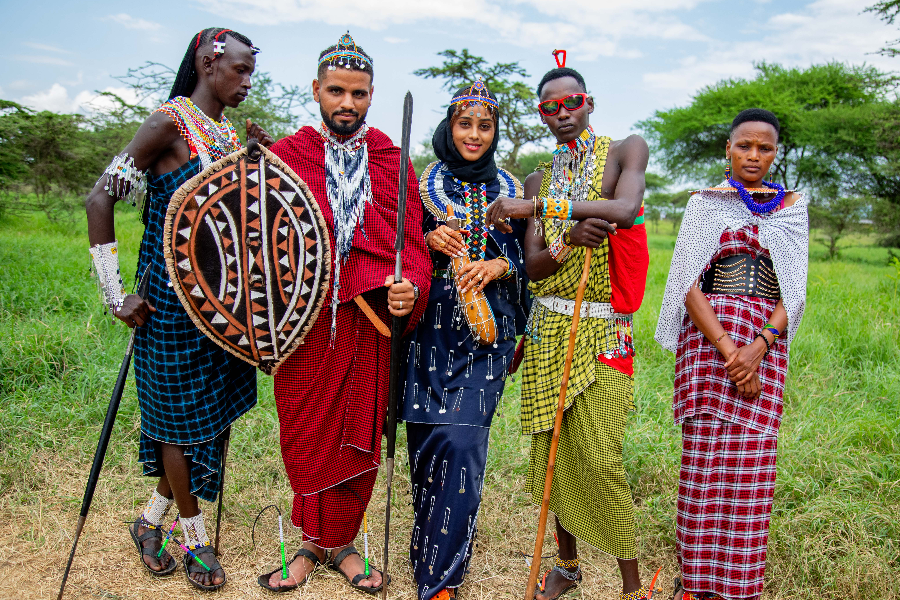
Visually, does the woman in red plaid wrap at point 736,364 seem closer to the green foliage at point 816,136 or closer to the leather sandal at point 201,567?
the leather sandal at point 201,567

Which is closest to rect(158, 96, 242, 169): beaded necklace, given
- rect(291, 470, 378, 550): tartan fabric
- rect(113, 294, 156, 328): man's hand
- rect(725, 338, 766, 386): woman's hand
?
rect(113, 294, 156, 328): man's hand

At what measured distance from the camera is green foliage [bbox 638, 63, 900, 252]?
17.4 metres

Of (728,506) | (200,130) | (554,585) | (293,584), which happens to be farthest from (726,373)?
(200,130)

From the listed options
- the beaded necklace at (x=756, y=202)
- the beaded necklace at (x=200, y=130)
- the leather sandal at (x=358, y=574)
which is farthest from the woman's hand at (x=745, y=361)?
the beaded necklace at (x=200, y=130)

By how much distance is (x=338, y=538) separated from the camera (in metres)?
3.01

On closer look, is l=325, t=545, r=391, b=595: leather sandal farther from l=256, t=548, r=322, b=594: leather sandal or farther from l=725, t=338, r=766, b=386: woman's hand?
l=725, t=338, r=766, b=386: woman's hand

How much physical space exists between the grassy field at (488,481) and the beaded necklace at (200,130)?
6.84 ft

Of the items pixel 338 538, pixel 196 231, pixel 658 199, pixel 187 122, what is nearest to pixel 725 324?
pixel 338 538

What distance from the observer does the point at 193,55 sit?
112 inches

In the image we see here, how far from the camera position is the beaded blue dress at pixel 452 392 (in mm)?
2779

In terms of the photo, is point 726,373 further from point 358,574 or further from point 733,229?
point 358,574

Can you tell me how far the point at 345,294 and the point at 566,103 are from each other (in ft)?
4.23

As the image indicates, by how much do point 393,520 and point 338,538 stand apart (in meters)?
0.71

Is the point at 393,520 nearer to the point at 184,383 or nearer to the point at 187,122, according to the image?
the point at 184,383
